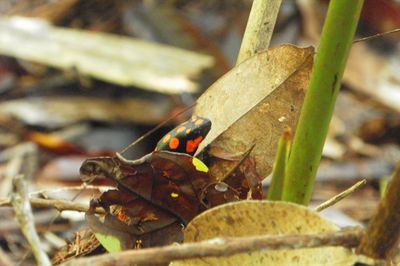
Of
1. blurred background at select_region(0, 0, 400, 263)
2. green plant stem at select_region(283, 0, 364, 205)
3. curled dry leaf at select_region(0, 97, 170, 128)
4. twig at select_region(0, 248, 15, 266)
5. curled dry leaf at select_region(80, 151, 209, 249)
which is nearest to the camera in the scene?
green plant stem at select_region(283, 0, 364, 205)

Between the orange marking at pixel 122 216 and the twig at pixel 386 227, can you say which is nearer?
the twig at pixel 386 227

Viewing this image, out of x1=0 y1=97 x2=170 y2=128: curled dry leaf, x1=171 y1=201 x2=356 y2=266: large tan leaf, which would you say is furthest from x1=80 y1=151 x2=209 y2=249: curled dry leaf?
x1=0 y1=97 x2=170 y2=128: curled dry leaf

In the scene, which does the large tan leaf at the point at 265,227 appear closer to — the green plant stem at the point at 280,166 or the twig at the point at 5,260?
the green plant stem at the point at 280,166

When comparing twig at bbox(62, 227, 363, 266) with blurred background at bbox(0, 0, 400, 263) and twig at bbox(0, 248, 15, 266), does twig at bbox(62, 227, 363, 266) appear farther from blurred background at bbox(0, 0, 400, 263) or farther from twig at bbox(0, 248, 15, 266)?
blurred background at bbox(0, 0, 400, 263)

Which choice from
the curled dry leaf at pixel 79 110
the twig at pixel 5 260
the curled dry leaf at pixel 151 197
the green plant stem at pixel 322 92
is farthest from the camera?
the curled dry leaf at pixel 79 110

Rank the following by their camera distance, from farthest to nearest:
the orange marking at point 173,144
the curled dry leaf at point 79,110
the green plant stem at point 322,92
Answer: the curled dry leaf at point 79,110
the orange marking at point 173,144
the green plant stem at point 322,92

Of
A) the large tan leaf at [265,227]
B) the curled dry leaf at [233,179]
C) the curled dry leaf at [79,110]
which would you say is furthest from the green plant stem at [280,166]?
the curled dry leaf at [79,110]

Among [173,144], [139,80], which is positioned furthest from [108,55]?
[173,144]

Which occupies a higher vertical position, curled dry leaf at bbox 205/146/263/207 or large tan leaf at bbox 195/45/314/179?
large tan leaf at bbox 195/45/314/179
